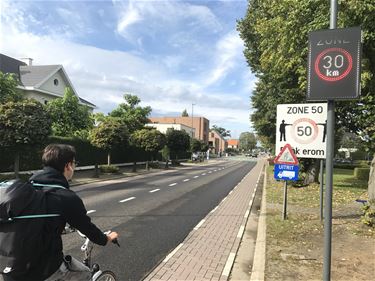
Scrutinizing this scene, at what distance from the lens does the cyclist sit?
2756 mm

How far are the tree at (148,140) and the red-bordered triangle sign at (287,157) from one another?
104 feet

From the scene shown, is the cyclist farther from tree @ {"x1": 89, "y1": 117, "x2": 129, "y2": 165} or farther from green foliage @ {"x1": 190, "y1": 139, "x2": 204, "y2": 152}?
green foliage @ {"x1": 190, "y1": 139, "x2": 204, "y2": 152}

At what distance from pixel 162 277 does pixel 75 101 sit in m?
31.6

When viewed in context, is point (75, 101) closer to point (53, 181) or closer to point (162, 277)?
point (162, 277)

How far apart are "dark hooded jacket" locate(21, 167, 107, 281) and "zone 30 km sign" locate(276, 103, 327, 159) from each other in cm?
768

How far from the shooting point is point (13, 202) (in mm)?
2617

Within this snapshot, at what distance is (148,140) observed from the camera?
4194cm

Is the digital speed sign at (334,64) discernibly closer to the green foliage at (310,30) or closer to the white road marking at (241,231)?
the green foliage at (310,30)

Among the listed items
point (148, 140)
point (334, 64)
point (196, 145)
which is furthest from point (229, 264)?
point (196, 145)

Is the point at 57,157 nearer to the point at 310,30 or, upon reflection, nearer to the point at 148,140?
the point at 310,30

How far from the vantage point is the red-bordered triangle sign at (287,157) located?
1023cm

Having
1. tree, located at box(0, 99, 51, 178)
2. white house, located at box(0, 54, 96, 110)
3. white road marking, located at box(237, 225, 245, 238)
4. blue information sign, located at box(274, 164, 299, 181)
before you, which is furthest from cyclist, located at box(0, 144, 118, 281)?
white house, located at box(0, 54, 96, 110)

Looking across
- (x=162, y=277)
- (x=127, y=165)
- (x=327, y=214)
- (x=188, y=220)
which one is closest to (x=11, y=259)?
(x=327, y=214)

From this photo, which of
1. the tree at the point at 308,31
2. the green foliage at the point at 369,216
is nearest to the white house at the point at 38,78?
the tree at the point at 308,31
